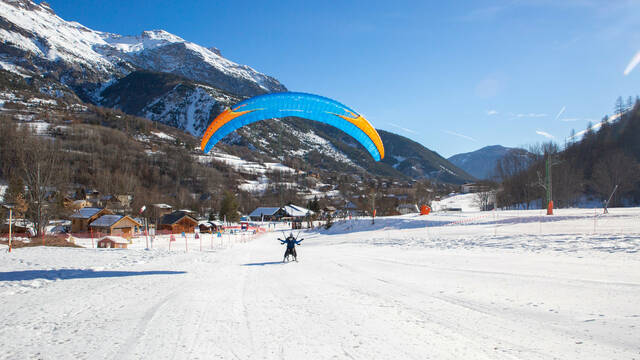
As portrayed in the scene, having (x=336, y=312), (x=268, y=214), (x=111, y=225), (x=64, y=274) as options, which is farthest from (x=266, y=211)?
(x=336, y=312)

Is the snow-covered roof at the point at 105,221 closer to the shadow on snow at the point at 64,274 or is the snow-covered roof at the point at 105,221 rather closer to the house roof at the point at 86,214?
the house roof at the point at 86,214

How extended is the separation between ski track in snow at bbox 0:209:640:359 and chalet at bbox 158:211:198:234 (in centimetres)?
4450

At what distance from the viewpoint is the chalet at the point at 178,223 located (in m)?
51.1

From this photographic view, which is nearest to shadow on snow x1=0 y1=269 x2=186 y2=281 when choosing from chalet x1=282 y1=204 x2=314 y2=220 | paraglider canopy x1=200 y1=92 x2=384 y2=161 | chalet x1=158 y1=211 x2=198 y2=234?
paraglider canopy x1=200 y1=92 x2=384 y2=161

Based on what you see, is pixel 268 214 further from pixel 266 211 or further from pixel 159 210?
pixel 159 210

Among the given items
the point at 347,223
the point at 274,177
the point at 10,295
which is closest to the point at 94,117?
the point at 274,177

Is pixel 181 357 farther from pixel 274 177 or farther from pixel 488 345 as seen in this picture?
pixel 274 177

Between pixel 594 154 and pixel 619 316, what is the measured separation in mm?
102357

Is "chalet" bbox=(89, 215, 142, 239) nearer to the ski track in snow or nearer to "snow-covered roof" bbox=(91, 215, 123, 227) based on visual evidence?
"snow-covered roof" bbox=(91, 215, 123, 227)

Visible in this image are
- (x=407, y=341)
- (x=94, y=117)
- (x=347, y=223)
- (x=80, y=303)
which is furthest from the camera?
(x=94, y=117)

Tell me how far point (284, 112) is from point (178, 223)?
44.5m

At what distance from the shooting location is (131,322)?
481 cm

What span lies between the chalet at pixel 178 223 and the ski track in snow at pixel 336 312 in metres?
44.5

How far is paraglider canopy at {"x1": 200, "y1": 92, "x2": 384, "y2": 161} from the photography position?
13625mm
